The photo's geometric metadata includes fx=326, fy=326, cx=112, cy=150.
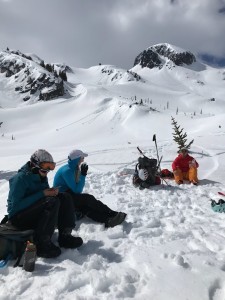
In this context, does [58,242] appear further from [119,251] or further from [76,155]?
[76,155]

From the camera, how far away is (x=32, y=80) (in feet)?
277

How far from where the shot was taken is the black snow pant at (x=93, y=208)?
6832 millimetres

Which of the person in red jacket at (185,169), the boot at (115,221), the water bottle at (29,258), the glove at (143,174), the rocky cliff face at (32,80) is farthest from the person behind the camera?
the rocky cliff face at (32,80)

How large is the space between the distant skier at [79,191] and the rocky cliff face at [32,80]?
243 feet

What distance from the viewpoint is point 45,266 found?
16.3ft

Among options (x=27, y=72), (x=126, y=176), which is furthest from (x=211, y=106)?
(x=126, y=176)

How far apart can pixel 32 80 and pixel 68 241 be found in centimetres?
8369

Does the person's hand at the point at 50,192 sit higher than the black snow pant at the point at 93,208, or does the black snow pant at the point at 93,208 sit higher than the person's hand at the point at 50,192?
the person's hand at the point at 50,192

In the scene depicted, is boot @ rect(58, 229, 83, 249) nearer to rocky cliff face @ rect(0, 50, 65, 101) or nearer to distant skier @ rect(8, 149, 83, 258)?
distant skier @ rect(8, 149, 83, 258)

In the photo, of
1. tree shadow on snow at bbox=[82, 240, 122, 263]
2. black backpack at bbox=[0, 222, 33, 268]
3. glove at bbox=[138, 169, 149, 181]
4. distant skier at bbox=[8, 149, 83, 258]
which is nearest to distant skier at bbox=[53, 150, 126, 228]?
tree shadow on snow at bbox=[82, 240, 122, 263]

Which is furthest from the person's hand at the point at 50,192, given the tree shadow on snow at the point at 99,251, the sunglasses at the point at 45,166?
the tree shadow on snow at the point at 99,251

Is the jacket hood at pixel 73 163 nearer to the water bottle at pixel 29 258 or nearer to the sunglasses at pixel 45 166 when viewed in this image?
the sunglasses at pixel 45 166

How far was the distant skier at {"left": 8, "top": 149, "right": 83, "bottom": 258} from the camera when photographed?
531 centimetres

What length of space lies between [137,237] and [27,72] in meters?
88.8
